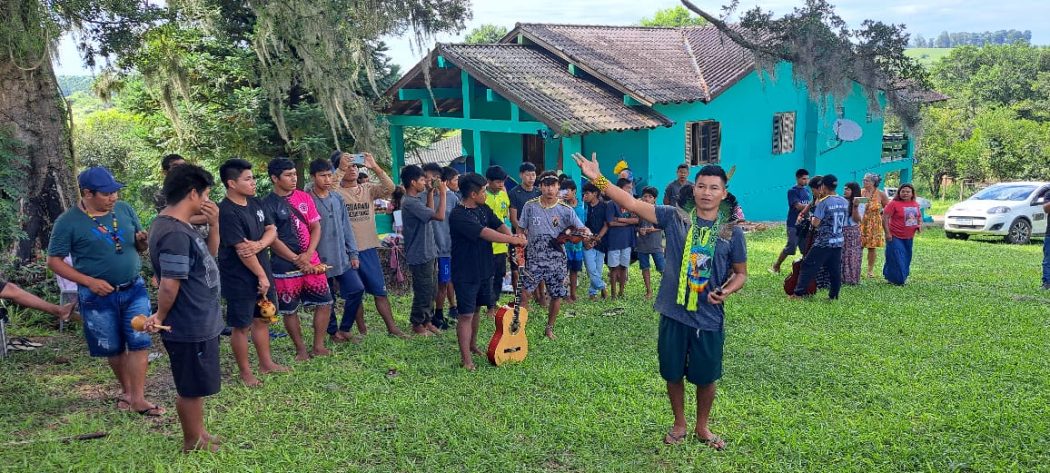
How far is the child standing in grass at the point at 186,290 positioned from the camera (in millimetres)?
4266

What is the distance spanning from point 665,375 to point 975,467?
76.0 inches

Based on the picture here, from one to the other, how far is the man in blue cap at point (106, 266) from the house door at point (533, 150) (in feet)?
48.0

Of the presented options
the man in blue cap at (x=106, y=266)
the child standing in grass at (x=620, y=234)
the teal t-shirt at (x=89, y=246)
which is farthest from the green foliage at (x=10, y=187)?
the child standing in grass at (x=620, y=234)

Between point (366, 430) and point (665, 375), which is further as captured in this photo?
point (366, 430)

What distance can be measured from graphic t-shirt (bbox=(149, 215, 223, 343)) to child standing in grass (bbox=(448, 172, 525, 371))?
2.31 m

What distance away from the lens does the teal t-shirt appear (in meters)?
4.95

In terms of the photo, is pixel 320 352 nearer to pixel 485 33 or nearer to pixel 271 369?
pixel 271 369

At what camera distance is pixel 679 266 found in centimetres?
469

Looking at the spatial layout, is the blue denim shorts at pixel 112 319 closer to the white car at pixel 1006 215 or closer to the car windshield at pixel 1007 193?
the white car at pixel 1006 215

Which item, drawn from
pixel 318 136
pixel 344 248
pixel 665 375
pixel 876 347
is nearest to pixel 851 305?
pixel 876 347

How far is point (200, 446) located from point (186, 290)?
3.49ft

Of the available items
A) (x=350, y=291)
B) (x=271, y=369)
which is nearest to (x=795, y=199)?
(x=350, y=291)

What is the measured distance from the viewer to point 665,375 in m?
4.80

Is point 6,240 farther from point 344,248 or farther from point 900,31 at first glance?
point 900,31
